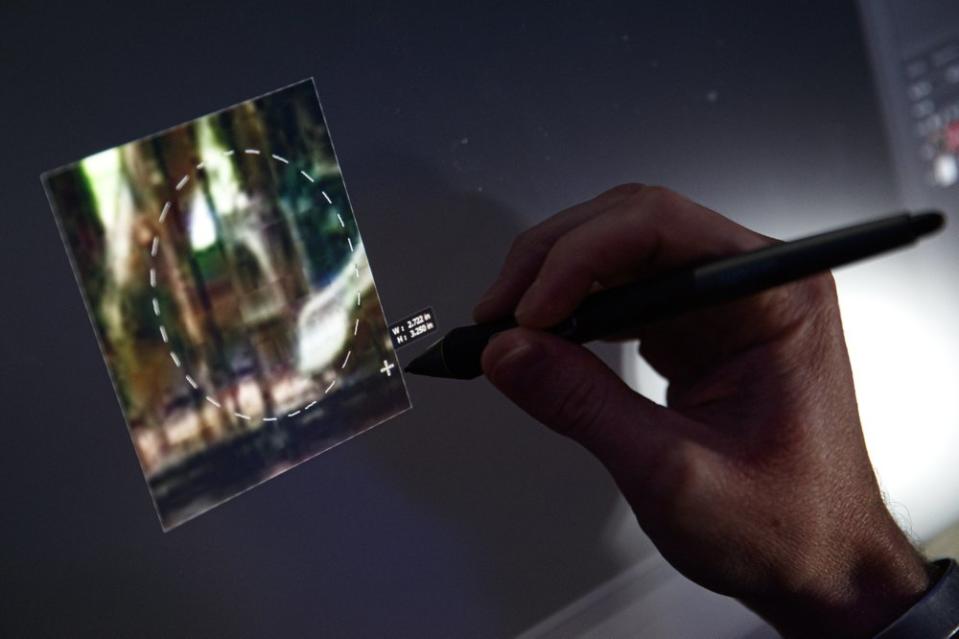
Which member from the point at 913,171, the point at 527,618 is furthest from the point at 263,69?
the point at 913,171

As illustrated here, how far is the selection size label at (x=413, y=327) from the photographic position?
1.59 feet

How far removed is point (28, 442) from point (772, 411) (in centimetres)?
35

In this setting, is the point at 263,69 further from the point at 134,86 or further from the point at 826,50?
the point at 826,50

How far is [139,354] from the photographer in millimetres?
423

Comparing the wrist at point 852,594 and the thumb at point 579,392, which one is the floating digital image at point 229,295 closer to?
the thumb at point 579,392

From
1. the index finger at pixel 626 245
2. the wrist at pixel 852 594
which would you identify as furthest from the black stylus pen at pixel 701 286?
the wrist at pixel 852 594

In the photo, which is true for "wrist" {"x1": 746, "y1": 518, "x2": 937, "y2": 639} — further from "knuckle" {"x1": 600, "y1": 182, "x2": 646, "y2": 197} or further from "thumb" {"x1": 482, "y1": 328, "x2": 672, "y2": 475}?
"knuckle" {"x1": 600, "y1": 182, "x2": 646, "y2": 197}

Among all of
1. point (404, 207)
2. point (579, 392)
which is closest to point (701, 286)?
point (579, 392)

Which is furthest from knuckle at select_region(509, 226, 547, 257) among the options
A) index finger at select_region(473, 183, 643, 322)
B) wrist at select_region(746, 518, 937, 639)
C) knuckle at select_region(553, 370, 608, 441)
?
wrist at select_region(746, 518, 937, 639)

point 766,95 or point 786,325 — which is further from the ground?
point 766,95

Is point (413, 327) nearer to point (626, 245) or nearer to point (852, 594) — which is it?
point (626, 245)

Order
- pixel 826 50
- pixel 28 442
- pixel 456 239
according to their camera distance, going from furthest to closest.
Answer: pixel 826 50, pixel 456 239, pixel 28 442

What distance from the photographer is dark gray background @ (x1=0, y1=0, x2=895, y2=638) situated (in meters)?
0.40

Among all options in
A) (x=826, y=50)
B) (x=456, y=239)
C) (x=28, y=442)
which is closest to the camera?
(x=28, y=442)
